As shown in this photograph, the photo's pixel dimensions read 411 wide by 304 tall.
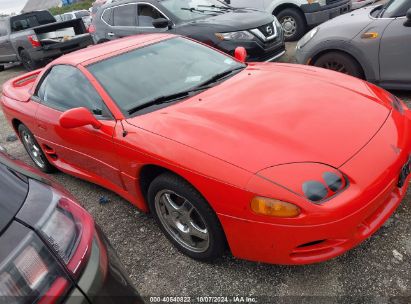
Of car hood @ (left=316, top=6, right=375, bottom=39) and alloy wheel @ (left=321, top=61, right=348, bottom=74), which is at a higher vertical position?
car hood @ (left=316, top=6, right=375, bottom=39)

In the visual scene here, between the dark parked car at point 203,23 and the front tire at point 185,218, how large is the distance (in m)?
3.80

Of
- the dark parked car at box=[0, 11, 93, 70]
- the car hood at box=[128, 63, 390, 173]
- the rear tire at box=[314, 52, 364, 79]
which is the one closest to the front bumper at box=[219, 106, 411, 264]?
the car hood at box=[128, 63, 390, 173]

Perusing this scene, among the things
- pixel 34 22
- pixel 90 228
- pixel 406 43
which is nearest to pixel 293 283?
pixel 90 228

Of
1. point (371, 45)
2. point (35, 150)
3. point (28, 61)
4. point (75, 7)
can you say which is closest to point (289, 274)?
point (371, 45)

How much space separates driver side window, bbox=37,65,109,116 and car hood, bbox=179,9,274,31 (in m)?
3.07

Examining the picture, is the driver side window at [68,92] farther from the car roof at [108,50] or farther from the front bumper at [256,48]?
the front bumper at [256,48]

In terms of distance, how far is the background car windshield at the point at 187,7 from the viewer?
652 centimetres

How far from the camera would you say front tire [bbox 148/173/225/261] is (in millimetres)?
2252

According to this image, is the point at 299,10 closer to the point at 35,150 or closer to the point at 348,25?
→ the point at 348,25

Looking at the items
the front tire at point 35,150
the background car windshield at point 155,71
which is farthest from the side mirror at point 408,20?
the front tire at point 35,150

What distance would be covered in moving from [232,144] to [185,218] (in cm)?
63

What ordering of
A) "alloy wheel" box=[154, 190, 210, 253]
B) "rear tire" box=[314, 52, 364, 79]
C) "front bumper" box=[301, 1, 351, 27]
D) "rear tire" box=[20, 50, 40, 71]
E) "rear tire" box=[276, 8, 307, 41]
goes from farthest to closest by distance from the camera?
1. "rear tire" box=[20, 50, 40, 71]
2. "rear tire" box=[276, 8, 307, 41]
3. "front bumper" box=[301, 1, 351, 27]
4. "rear tire" box=[314, 52, 364, 79]
5. "alloy wheel" box=[154, 190, 210, 253]

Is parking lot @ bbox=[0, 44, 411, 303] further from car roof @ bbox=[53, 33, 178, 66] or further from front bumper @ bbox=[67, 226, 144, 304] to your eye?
car roof @ bbox=[53, 33, 178, 66]

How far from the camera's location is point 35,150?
4.31m
